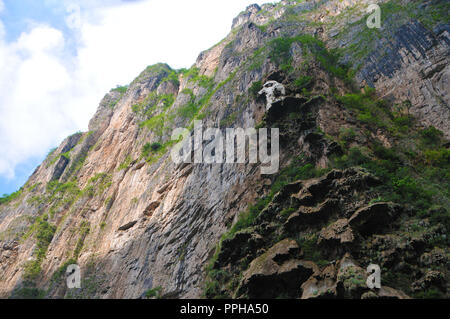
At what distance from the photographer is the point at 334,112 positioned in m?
20.8

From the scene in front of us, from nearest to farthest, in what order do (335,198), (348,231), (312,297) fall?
(312,297) → (348,231) → (335,198)

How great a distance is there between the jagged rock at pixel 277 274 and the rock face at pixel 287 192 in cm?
5

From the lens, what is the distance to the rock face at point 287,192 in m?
13.0

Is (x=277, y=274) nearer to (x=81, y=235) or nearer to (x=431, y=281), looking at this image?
(x=431, y=281)

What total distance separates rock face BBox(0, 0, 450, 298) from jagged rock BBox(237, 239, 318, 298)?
53 millimetres

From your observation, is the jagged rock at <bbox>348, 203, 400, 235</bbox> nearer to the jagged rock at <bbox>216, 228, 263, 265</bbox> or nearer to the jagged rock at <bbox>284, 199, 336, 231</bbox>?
the jagged rock at <bbox>284, 199, 336, 231</bbox>

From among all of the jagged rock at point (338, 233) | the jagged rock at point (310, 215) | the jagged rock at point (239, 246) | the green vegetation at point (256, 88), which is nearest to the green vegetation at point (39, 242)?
the jagged rock at point (239, 246)

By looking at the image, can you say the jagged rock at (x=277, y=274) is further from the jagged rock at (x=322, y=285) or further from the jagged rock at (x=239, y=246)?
the jagged rock at (x=239, y=246)

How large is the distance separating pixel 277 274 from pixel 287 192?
16.1 ft

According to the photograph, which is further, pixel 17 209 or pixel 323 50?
pixel 17 209

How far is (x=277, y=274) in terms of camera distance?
43.7 feet

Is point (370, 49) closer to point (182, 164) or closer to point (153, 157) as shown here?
point (182, 164)
